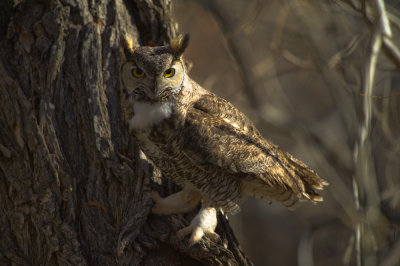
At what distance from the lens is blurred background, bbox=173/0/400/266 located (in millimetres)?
2668

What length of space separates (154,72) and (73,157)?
0.62 metres

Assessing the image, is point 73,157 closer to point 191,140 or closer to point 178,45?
point 191,140

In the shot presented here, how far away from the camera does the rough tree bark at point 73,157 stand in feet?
7.47

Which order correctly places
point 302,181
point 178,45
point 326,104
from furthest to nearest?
1. point 326,104
2. point 302,181
3. point 178,45

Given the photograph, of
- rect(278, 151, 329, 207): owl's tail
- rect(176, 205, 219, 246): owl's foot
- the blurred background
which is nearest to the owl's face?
rect(176, 205, 219, 246): owl's foot

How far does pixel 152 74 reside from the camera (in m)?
2.30

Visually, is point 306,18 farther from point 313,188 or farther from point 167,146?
point 167,146

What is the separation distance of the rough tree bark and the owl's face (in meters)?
0.24

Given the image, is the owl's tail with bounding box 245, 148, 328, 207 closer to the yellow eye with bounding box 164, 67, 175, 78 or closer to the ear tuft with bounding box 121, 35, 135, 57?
the yellow eye with bounding box 164, 67, 175, 78

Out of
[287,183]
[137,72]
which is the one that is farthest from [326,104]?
[137,72]

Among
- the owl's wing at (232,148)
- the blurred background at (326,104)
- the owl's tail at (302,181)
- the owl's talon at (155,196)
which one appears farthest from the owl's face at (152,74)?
the blurred background at (326,104)

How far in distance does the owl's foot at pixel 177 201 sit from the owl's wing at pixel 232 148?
0.85 ft

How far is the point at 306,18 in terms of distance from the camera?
→ 489 cm

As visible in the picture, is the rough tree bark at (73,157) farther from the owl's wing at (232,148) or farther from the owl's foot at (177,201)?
the owl's wing at (232,148)
